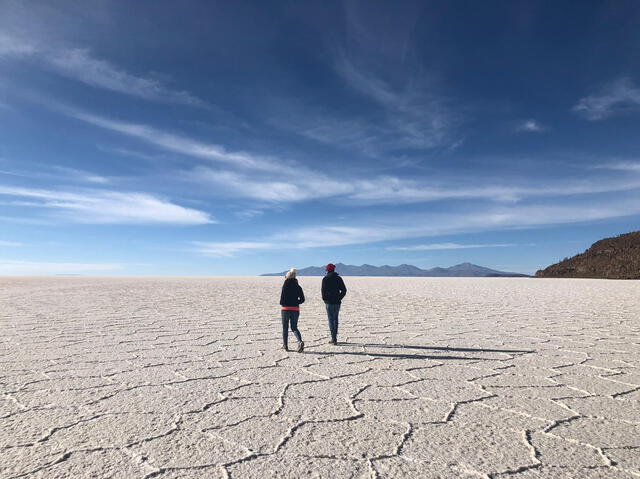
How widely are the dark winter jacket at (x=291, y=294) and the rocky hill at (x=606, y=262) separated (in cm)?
3809

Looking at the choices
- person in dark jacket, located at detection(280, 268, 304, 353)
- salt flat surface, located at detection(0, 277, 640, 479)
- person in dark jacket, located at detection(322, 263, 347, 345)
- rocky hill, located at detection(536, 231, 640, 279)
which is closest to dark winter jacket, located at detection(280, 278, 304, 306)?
person in dark jacket, located at detection(280, 268, 304, 353)

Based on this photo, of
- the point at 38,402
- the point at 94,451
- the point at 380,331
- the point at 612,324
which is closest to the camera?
the point at 94,451

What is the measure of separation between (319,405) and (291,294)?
2.61 metres

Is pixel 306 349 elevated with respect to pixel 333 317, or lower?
lower

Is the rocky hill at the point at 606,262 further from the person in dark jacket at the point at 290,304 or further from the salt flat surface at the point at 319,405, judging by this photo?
the person in dark jacket at the point at 290,304

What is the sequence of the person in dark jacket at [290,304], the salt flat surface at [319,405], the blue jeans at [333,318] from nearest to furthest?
the salt flat surface at [319,405] < the person in dark jacket at [290,304] < the blue jeans at [333,318]

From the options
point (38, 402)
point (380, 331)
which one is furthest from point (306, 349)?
point (38, 402)

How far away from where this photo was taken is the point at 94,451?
2910 mm

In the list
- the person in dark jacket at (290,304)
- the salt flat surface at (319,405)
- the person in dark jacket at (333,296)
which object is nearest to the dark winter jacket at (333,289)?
the person in dark jacket at (333,296)

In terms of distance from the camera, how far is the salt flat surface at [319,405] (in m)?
2.78

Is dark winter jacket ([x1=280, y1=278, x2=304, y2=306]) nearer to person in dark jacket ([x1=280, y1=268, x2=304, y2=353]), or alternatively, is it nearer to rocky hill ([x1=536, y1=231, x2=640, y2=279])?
person in dark jacket ([x1=280, y1=268, x2=304, y2=353])

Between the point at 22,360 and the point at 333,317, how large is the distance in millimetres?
4163

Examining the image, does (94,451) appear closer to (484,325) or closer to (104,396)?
(104,396)

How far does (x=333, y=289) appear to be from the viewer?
667 centimetres
